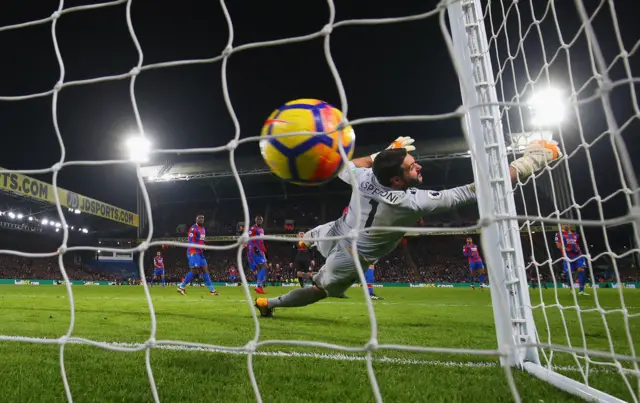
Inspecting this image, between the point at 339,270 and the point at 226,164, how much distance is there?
2713 cm

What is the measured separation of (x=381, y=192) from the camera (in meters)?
3.10

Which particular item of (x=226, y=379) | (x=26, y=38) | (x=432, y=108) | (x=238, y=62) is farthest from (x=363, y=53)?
(x=226, y=379)

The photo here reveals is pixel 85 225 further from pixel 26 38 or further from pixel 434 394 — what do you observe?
pixel 434 394

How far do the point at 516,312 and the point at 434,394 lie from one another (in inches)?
33.3

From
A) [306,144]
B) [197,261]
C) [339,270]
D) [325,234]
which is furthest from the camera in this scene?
[197,261]

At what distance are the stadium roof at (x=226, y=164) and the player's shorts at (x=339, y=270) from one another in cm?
2238

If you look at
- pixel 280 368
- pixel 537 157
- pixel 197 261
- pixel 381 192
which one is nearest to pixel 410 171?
pixel 381 192

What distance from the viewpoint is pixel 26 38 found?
1153 centimetres

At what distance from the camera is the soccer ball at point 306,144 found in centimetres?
226

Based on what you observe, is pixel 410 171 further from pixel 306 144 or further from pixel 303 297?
pixel 303 297

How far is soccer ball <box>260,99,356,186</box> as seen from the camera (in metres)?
2.26

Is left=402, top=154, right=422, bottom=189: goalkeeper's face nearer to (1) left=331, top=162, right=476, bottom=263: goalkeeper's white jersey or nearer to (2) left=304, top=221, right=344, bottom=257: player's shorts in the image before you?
(1) left=331, top=162, right=476, bottom=263: goalkeeper's white jersey

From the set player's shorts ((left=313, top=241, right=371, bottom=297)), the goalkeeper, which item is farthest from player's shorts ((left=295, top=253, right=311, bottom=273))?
player's shorts ((left=313, top=241, right=371, bottom=297))

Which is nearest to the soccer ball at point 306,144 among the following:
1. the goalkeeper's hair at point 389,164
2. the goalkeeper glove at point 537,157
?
the goalkeeper's hair at point 389,164
